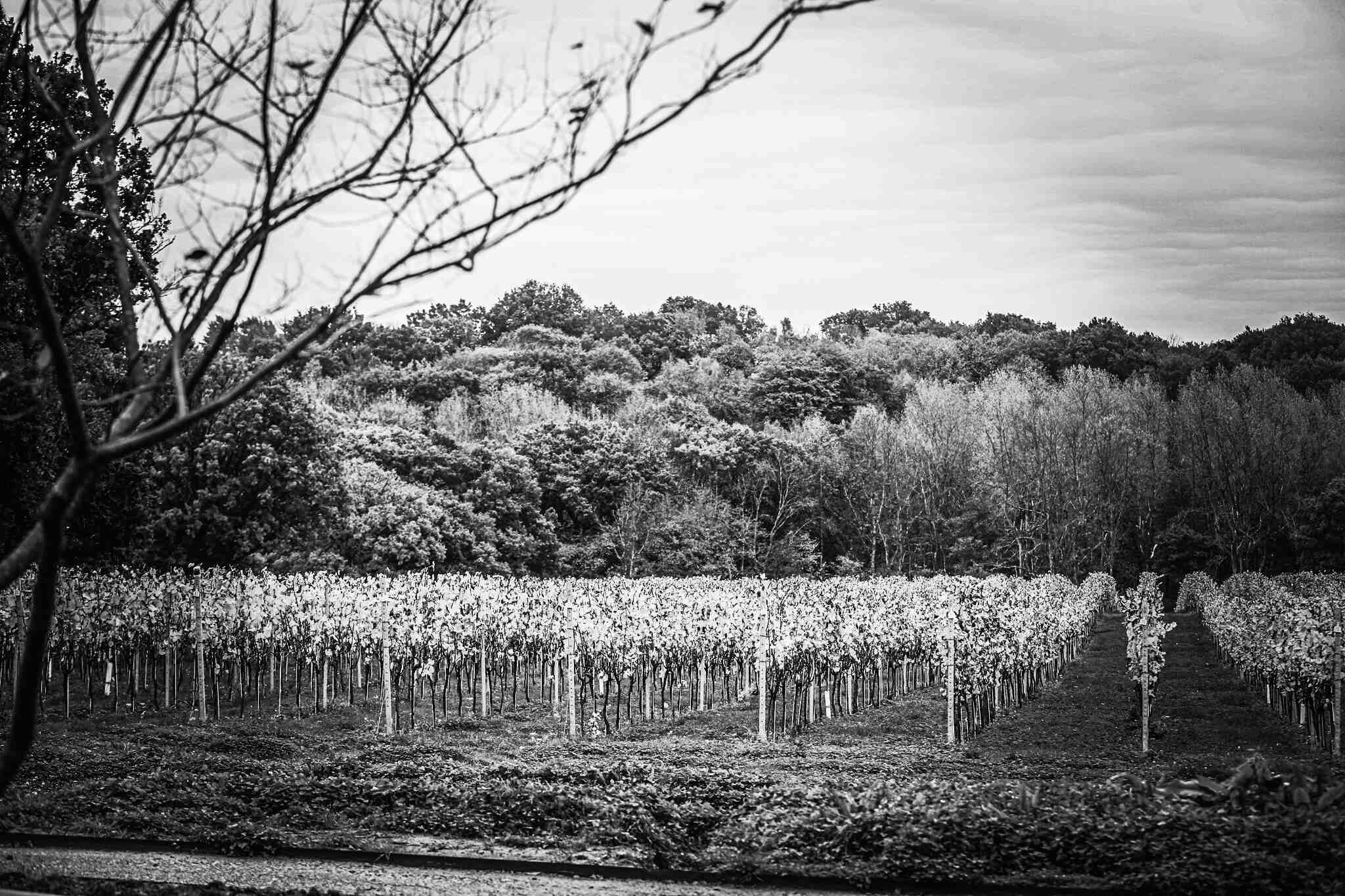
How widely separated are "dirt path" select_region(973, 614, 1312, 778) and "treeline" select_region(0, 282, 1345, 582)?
17.0 meters

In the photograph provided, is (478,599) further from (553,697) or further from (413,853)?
(413,853)

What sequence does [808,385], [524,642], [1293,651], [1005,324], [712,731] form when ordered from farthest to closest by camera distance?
[1005,324]
[808,385]
[524,642]
[712,731]
[1293,651]

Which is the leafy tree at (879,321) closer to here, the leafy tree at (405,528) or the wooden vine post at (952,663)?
the leafy tree at (405,528)

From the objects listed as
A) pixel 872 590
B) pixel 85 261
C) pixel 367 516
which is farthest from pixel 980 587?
pixel 85 261

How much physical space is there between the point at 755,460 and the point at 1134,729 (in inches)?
1218

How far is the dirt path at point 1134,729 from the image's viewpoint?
44.5 ft

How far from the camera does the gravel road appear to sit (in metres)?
7.93

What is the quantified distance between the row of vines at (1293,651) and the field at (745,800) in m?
0.66

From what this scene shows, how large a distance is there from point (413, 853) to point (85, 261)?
11.7 metres

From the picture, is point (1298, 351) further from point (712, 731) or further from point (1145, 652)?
point (712, 731)

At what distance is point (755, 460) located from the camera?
47969 mm

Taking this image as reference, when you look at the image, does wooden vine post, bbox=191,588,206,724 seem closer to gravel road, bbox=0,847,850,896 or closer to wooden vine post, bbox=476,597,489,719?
wooden vine post, bbox=476,597,489,719

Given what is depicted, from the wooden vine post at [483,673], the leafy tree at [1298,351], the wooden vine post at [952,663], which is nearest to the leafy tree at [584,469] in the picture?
the wooden vine post at [483,673]

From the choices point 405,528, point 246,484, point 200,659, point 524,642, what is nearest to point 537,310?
point 405,528
